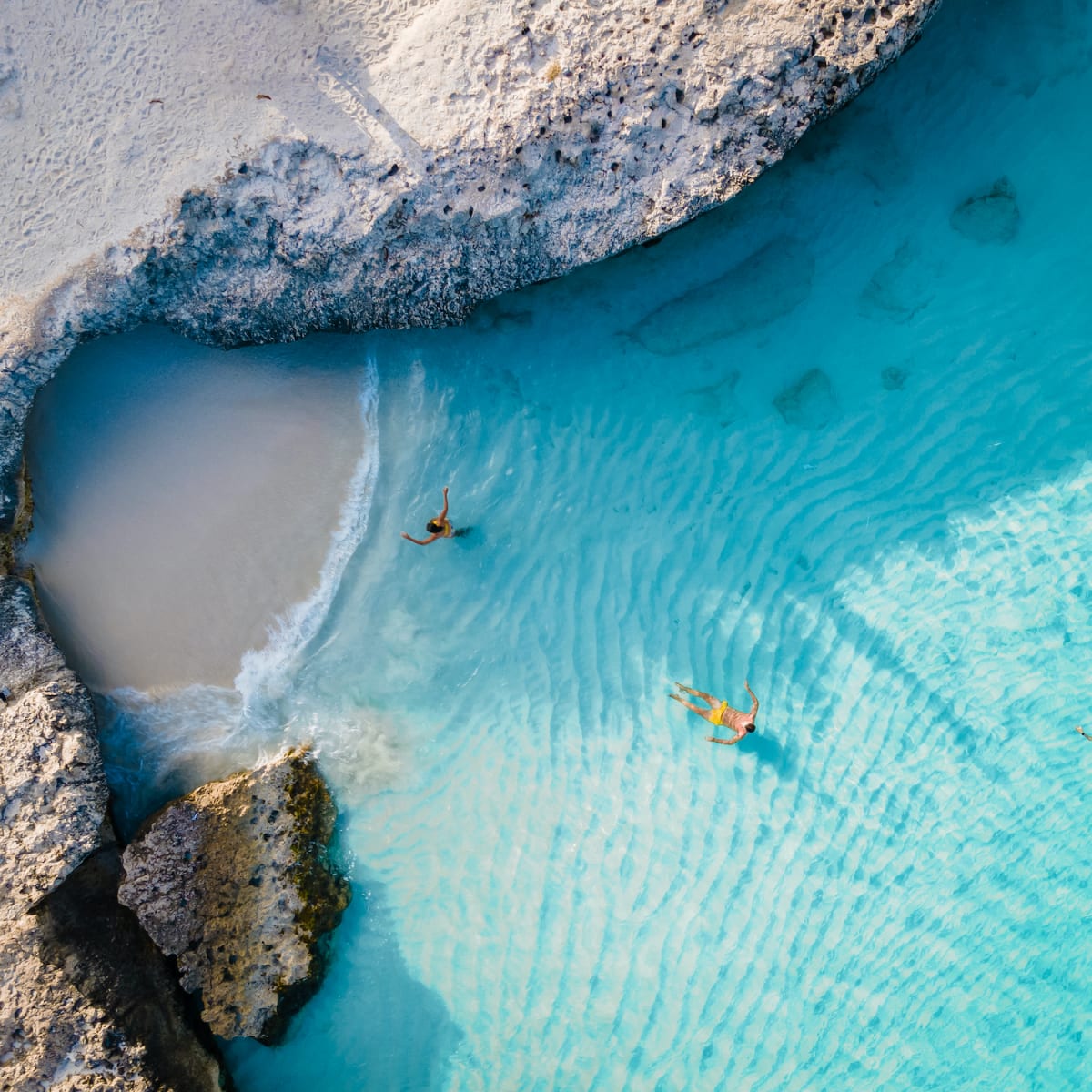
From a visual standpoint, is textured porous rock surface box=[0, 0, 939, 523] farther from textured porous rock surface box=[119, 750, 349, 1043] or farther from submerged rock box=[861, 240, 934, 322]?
textured porous rock surface box=[119, 750, 349, 1043]

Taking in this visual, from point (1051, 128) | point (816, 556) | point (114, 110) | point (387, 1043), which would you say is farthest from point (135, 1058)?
point (1051, 128)

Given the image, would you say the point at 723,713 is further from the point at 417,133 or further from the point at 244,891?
the point at 417,133

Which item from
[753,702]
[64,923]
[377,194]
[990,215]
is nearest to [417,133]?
[377,194]

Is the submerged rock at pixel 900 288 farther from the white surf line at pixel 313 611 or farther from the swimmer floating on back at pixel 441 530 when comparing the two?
the white surf line at pixel 313 611

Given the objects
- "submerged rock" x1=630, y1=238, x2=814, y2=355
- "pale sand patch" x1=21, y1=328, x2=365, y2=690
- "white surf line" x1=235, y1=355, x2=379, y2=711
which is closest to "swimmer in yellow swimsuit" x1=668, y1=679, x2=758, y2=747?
"submerged rock" x1=630, y1=238, x2=814, y2=355

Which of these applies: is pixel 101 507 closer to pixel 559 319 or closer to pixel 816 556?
pixel 559 319

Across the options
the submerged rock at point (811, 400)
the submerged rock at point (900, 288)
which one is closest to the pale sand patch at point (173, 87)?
the submerged rock at point (811, 400)
